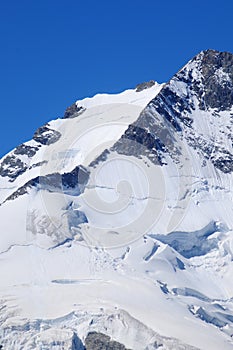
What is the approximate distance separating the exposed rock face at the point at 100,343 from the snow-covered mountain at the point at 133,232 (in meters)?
0.17

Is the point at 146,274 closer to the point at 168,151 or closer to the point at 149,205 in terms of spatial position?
the point at 149,205

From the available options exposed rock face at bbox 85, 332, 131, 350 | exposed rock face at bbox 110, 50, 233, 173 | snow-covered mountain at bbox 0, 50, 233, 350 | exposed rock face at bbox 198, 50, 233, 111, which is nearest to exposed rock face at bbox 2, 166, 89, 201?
snow-covered mountain at bbox 0, 50, 233, 350

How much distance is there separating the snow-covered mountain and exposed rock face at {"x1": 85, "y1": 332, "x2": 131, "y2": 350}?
17cm

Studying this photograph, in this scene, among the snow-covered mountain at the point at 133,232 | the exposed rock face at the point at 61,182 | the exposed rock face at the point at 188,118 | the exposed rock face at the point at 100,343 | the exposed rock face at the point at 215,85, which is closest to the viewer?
the exposed rock face at the point at 100,343

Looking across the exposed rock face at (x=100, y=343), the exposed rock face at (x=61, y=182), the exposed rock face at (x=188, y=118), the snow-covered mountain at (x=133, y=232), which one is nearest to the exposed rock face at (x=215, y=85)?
the exposed rock face at (x=188, y=118)

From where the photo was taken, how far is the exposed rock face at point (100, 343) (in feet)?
449

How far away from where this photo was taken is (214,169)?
179 metres

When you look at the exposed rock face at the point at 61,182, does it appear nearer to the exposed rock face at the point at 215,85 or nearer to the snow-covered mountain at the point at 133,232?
the snow-covered mountain at the point at 133,232

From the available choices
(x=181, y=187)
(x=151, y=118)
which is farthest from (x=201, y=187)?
(x=151, y=118)

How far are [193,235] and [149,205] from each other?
314 inches

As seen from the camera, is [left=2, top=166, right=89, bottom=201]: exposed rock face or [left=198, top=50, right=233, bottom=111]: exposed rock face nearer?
[left=2, top=166, right=89, bottom=201]: exposed rock face

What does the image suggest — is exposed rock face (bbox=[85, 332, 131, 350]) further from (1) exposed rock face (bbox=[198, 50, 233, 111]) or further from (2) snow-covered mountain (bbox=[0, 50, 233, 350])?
(1) exposed rock face (bbox=[198, 50, 233, 111])

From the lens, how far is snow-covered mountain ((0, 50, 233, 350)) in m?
140

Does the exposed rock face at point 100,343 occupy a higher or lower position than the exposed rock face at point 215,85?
lower
